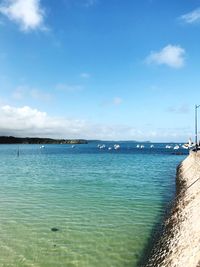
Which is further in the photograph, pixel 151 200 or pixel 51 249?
pixel 151 200

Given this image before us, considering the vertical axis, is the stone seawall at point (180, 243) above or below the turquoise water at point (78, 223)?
above

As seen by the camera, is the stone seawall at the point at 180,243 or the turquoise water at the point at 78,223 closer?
the stone seawall at the point at 180,243

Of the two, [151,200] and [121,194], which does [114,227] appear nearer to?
[151,200]

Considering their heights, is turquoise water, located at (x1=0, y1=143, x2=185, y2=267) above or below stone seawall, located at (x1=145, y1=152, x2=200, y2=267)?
below

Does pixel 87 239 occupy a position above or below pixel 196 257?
below

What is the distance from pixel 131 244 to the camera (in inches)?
710

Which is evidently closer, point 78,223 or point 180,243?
point 180,243

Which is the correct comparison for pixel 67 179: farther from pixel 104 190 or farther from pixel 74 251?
pixel 74 251

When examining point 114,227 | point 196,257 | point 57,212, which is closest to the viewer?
point 196,257

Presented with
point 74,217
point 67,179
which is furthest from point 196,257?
point 67,179

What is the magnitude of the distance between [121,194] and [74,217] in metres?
10.2

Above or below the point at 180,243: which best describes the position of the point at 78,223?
below

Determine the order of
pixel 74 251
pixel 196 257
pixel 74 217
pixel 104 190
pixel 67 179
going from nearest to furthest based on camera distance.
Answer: pixel 196 257 < pixel 74 251 < pixel 74 217 < pixel 104 190 < pixel 67 179

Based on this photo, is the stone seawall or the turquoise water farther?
the turquoise water
